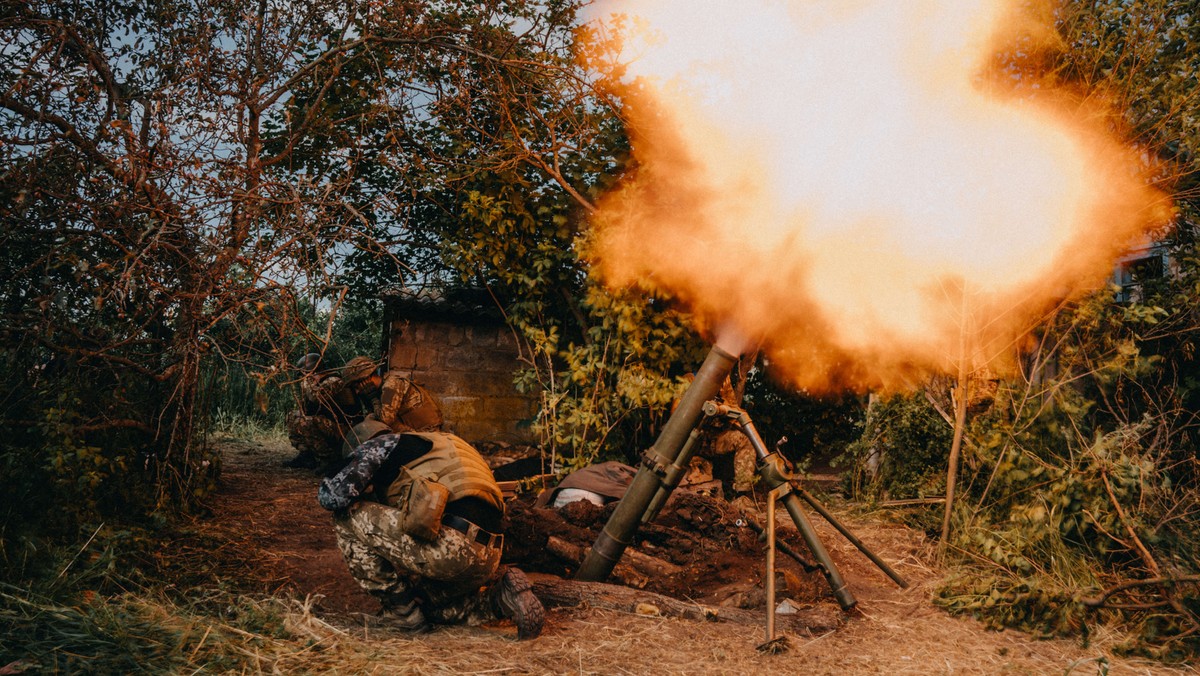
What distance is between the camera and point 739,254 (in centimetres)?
612

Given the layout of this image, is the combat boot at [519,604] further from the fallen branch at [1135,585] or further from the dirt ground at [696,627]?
the fallen branch at [1135,585]

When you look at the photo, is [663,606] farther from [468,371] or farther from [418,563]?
[468,371]

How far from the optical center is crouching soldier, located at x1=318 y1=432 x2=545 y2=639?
163 inches

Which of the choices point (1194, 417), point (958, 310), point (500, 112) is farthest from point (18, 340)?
point (1194, 417)

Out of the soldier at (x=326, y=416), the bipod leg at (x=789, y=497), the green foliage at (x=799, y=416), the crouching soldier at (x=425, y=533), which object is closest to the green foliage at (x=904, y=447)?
the green foliage at (x=799, y=416)

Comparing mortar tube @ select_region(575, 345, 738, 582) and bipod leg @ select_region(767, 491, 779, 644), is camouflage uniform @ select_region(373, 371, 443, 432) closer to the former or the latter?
mortar tube @ select_region(575, 345, 738, 582)

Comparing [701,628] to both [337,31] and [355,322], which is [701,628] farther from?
[355,322]

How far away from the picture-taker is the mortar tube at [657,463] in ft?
14.9

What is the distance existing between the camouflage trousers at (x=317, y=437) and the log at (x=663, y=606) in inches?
206

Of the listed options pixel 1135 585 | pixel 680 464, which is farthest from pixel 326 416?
pixel 1135 585

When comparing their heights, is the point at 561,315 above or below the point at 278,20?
below

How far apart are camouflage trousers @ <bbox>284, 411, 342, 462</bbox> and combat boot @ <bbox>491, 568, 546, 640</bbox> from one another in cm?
526

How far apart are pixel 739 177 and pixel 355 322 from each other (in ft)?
27.1

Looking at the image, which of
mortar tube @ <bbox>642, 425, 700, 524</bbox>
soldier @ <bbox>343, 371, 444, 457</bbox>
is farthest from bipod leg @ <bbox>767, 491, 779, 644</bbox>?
soldier @ <bbox>343, 371, 444, 457</bbox>
